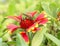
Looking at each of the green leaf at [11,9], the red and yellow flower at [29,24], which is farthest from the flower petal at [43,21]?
the green leaf at [11,9]

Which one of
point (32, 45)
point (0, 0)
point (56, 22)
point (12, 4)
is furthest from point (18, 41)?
point (0, 0)

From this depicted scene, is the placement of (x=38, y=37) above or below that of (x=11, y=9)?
below

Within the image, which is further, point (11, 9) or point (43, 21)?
point (11, 9)

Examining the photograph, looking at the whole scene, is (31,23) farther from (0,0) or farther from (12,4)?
(0,0)

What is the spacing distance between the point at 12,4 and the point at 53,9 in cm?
63

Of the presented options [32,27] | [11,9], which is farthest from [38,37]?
[11,9]

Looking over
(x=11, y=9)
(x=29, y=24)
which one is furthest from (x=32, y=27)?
(x=11, y=9)

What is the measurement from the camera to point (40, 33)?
862 mm

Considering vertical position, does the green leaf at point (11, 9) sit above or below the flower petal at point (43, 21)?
above

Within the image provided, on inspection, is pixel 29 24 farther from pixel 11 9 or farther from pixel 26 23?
pixel 11 9

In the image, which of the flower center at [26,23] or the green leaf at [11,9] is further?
the green leaf at [11,9]

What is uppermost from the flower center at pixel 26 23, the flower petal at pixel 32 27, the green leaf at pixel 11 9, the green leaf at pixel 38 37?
the green leaf at pixel 11 9

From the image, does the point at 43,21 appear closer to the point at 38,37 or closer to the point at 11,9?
the point at 38,37

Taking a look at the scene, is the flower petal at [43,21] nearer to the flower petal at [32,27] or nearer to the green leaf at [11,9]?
the flower petal at [32,27]
